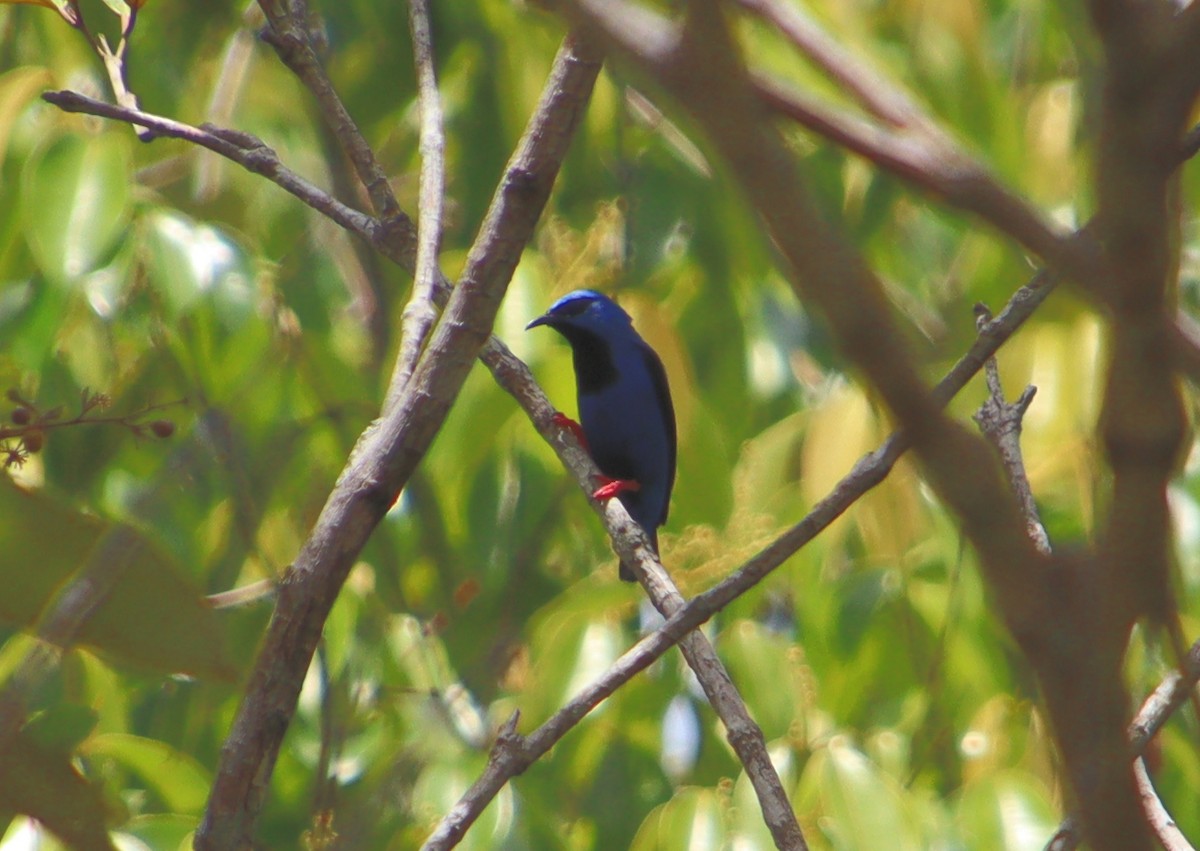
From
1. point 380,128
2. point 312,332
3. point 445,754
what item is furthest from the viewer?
point 380,128

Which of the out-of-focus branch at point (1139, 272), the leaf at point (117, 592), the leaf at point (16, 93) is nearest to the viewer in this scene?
the out-of-focus branch at point (1139, 272)

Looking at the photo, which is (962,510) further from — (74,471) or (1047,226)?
(74,471)

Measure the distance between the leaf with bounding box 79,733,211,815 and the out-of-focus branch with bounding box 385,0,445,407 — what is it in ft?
5.09

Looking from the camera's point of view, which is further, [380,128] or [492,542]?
[380,128]

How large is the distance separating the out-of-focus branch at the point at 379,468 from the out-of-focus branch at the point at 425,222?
10 centimetres

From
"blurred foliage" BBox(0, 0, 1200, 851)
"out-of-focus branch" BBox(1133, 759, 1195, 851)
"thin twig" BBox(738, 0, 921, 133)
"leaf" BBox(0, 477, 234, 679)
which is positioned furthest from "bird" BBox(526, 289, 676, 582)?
"thin twig" BBox(738, 0, 921, 133)

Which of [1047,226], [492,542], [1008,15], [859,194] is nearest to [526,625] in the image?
[492,542]

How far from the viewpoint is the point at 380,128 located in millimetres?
5449

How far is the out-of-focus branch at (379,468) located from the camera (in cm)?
181

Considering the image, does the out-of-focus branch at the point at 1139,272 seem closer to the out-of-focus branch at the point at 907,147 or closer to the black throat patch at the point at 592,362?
the out-of-focus branch at the point at 907,147

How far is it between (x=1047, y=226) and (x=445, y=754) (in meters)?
3.33

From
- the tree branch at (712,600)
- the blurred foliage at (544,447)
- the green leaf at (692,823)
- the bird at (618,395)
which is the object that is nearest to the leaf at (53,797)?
the tree branch at (712,600)

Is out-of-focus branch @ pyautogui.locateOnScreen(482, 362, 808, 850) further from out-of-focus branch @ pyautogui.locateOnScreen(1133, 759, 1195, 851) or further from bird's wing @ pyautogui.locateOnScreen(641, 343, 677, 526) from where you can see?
bird's wing @ pyautogui.locateOnScreen(641, 343, 677, 526)

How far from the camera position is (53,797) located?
3.91 ft
